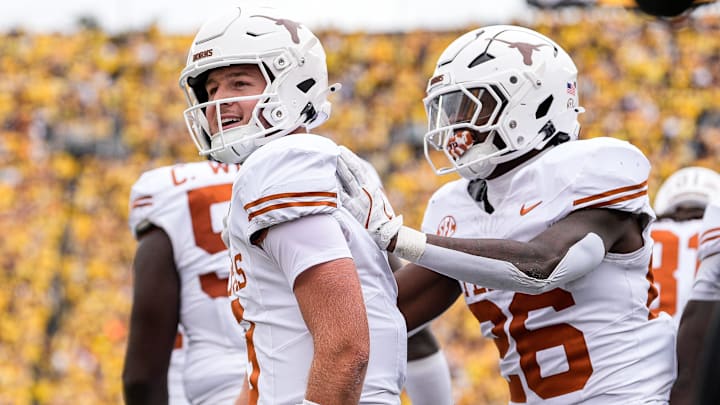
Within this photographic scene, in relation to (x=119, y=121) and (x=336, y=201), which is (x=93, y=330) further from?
→ (x=336, y=201)

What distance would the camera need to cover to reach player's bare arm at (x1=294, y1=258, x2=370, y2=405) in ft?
7.08

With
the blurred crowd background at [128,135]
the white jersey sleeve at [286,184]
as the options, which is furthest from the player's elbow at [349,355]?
the blurred crowd background at [128,135]

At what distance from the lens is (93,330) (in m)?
10.5

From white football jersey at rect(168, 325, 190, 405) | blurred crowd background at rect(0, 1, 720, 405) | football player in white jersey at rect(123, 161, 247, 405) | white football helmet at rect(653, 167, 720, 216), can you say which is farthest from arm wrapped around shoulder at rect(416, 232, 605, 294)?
blurred crowd background at rect(0, 1, 720, 405)

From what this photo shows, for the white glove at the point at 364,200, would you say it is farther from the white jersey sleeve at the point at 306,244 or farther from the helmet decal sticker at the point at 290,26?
the helmet decal sticker at the point at 290,26

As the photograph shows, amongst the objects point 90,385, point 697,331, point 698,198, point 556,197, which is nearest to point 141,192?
point 556,197

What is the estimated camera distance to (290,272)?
7.36 ft

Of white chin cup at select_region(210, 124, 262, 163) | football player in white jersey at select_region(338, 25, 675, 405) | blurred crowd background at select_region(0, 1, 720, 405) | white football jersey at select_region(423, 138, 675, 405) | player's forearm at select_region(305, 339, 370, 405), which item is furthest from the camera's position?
blurred crowd background at select_region(0, 1, 720, 405)

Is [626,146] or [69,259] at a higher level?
[626,146]

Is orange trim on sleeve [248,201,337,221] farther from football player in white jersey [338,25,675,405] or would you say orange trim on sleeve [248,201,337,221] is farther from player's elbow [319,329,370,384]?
football player in white jersey [338,25,675,405]

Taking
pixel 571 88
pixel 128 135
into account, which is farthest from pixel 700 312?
pixel 128 135

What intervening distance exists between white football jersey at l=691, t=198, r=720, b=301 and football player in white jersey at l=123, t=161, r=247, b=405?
148cm

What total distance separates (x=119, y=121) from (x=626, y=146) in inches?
384

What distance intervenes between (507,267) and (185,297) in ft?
4.79
